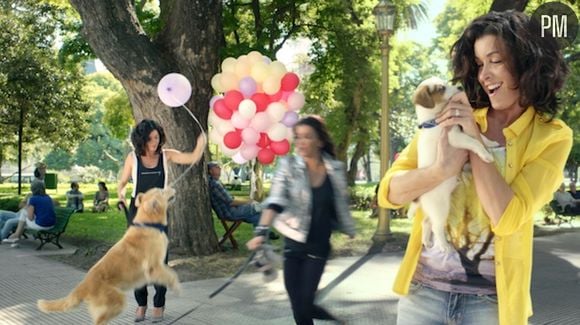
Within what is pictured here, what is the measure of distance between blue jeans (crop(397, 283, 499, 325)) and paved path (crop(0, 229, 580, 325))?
4.63m

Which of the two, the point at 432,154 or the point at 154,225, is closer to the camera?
the point at 432,154

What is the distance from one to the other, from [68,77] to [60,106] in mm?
1485

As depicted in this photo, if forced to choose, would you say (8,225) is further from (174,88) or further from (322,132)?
(322,132)

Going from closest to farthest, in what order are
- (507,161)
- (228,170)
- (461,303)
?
1. (507,161)
2. (461,303)
3. (228,170)

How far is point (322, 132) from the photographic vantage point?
5.34 m

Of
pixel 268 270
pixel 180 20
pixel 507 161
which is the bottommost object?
pixel 268 270

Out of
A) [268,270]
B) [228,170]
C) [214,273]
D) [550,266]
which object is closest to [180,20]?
[214,273]

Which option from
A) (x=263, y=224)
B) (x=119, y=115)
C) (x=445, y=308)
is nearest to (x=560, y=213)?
(x=263, y=224)

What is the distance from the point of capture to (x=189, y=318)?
683 centimetres

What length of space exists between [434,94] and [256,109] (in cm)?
529

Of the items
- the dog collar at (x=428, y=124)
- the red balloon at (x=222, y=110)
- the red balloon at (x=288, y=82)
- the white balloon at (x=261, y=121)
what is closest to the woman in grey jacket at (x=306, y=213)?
the white balloon at (x=261, y=121)

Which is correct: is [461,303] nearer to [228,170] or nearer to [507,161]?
[507,161]

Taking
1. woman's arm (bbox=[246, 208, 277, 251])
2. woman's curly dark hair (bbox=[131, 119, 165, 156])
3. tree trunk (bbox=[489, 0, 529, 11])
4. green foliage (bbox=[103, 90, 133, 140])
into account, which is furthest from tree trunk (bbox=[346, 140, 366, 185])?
woman's arm (bbox=[246, 208, 277, 251])

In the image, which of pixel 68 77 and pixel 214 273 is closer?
pixel 214 273
